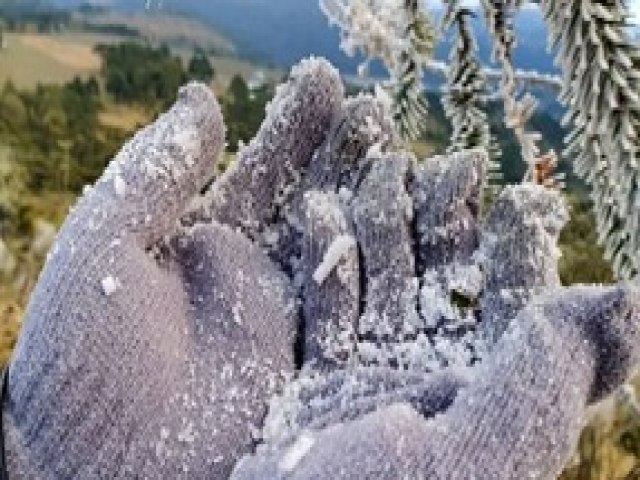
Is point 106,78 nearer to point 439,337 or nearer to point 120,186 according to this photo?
point 120,186

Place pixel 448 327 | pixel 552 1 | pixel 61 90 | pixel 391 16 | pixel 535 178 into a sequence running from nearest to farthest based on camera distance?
1. pixel 552 1
2. pixel 448 327
3. pixel 535 178
4. pixel 391 16
5. pixel 61 90

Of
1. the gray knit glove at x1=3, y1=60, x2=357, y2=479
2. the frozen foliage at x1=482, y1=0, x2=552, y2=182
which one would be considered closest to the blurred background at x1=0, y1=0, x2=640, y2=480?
the frozen foliage at x1=482, y1=0, x2=552, y2=182

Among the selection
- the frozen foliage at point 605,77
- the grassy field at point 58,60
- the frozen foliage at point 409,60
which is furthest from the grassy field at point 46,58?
the frozen foliage at point 605,77

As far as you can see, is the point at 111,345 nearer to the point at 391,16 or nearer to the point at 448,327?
the point at 448,327

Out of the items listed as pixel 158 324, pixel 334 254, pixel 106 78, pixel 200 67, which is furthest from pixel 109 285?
pixel 106 78

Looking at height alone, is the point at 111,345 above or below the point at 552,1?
below

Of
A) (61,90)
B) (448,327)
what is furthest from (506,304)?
(61,90)

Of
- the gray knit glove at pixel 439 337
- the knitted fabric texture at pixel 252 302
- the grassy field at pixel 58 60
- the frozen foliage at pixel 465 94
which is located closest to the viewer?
the gray knit glove at pixel 439 337

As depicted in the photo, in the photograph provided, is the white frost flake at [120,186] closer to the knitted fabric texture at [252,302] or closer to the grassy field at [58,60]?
the knitted fabric texture at [252,302]
